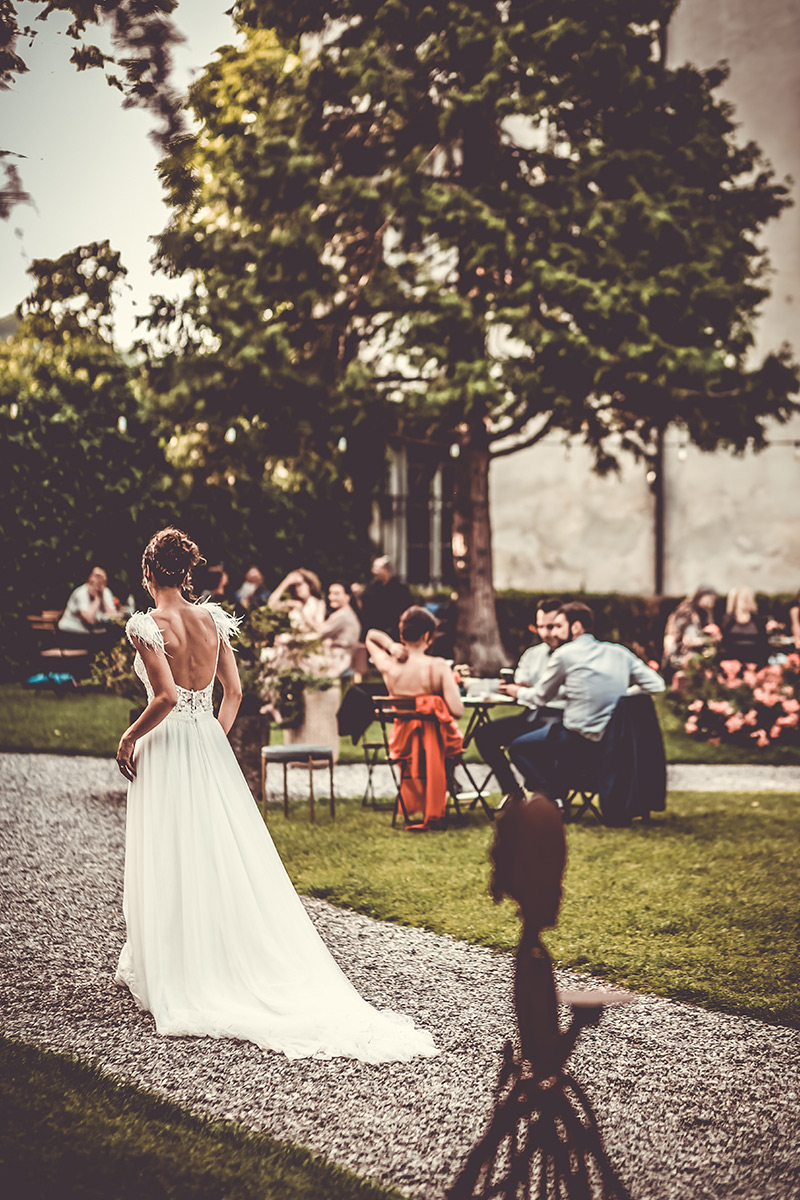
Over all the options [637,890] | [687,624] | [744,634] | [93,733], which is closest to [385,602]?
[687,624]

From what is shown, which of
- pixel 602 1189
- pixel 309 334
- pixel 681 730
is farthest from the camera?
pixel 309 334

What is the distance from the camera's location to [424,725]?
334 inches

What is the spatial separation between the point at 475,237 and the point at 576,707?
29.0ft

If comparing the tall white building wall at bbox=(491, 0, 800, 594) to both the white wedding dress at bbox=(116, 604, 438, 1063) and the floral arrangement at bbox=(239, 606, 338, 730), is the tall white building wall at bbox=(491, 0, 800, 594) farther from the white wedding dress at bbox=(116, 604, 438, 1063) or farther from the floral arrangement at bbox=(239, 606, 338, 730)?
the white wedding dress at bbox=(116, 604, 438, 1063)

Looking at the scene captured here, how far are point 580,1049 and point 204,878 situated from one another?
1.56 meters

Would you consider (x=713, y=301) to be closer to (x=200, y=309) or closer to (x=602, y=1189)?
(x=200, y=309)

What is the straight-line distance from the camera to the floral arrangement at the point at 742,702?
1229cm

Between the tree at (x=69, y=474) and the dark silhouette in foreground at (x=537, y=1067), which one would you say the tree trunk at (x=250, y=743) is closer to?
the dark silhouette in foreground at (x=537, y=1067)

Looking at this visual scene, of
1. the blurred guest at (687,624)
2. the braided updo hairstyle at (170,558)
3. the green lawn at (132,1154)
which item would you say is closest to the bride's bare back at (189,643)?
the braided updo hairstyle at (170,558)

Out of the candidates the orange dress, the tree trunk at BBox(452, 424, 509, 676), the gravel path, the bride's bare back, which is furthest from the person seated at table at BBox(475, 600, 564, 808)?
the tree trunk at BBox(452, 424, 509, 676)

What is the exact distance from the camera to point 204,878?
4715mm

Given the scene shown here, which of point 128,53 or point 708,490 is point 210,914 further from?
point 708,490

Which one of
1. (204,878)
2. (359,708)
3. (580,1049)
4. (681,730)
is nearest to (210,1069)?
(204,878)

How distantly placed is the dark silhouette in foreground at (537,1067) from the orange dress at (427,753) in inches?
186
